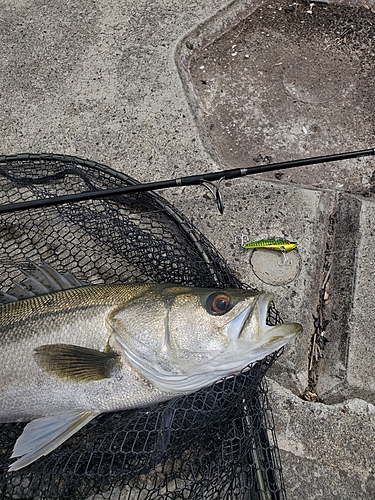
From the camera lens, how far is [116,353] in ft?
6.10

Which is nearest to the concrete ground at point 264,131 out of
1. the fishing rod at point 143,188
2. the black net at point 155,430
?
the black net at point 155,430

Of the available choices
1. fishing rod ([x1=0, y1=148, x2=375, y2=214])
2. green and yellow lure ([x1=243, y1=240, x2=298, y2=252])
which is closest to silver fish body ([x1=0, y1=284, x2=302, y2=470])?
fishing rod ([x1=0, y1=148, x2=375, y2=214])

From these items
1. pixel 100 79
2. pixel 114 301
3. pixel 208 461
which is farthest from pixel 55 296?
pixel 100 79

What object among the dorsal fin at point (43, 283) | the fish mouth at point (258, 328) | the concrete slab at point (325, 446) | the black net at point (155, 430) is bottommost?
the concrete slab at point (325, 446)

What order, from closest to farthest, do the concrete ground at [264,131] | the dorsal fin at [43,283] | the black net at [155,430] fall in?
1. the black net at [155,430]
2. the dorsal fin at [43,283]
3. the concrete ground at [264,131]

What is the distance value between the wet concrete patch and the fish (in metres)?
1.53

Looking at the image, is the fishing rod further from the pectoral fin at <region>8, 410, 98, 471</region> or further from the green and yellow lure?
the pectoral fin at <region>8, 410, 98, 471</region>

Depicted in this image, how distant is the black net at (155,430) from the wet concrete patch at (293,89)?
38.0 inches

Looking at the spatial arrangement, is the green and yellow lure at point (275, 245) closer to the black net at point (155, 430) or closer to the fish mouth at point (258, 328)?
the black net at point (155, 430)

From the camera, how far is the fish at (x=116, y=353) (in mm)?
1782

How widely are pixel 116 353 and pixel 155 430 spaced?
1.16 feet

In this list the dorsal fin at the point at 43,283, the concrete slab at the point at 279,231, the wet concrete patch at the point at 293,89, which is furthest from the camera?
the wet concrete patch at the point at 293,89

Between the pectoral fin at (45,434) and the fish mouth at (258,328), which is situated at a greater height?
the fish mouth at (258,328)

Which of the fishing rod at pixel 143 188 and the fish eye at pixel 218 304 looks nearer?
the fish eye at pixel 218 304
